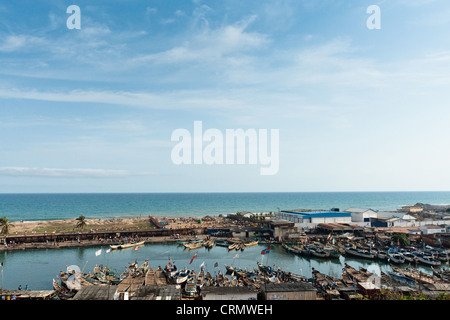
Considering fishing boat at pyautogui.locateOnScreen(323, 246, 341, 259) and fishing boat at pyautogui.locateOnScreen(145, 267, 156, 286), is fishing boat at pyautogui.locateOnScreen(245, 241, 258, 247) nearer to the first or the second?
fishing boat at pyautogui.locateOnScreen(323, 246, 341, 259)

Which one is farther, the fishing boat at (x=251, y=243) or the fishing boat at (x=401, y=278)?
the fishing boat at (x=251, y=243)

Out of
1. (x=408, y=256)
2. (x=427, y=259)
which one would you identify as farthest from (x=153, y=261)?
(x=427, y=259)

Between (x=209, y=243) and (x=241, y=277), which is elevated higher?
(x=241, y=277)

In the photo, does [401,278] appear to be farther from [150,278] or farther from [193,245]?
[193,245]

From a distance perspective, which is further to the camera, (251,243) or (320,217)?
(320,217)

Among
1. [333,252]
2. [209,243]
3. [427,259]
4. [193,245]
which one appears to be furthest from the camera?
[209,243]

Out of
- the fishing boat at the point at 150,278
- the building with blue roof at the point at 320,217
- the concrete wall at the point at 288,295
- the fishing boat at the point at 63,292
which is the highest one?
the concrete wall at the point at 288,295

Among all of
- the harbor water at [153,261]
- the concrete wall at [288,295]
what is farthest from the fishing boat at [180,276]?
the concrete wall at [288,295]

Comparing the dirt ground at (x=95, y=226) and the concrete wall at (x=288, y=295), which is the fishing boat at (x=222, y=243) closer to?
the dirt ground at (x=95, y=226)
